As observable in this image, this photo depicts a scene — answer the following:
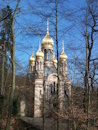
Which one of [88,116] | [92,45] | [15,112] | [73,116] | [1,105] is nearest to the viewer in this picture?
[88,116]

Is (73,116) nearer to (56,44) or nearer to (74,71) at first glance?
(74,71)

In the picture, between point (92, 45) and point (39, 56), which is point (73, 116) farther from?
point (39, 56)

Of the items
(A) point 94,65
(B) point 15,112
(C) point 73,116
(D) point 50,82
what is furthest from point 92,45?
(D) point 50,82

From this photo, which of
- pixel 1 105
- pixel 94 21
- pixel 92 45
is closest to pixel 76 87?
pixel 92 45

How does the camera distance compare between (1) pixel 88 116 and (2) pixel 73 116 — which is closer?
(1) pixel 88 116

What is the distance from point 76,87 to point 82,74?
1045mm

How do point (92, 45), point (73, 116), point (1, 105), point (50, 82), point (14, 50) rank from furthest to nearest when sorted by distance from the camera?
point (50, 82)
point (1, 105)
point (92, 45)
point (14, 50)
point (73, 116)

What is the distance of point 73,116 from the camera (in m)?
6.34

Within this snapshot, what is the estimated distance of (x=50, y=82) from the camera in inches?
1208

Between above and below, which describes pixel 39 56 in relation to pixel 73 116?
above

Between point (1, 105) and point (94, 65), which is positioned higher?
point (94, 65)

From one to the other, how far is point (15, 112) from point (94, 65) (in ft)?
32.9

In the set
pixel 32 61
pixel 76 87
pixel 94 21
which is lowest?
pixel 76 87

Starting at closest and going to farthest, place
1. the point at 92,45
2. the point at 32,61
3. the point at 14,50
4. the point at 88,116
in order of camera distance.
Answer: the point at 88,116 < the point at 14,50 < the point at 92,45 < the point at 32,61
